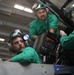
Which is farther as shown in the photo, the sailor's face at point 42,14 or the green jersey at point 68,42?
the sailor's face at point 42,14

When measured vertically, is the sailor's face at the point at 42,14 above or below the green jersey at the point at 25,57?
above

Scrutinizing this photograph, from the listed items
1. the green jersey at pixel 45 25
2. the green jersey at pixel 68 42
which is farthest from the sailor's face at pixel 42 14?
the green jersey at pixel 68 42

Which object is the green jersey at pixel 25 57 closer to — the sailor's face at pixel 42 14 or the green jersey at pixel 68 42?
the green jersey at pixel 68 42

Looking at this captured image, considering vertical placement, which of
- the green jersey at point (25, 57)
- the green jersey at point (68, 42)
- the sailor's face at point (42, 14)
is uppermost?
the sailor's face at point (42, 14)

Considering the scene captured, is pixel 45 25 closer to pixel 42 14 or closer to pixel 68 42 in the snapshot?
pixel 42 14

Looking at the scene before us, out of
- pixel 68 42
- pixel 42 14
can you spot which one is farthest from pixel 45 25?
pixel 68 42

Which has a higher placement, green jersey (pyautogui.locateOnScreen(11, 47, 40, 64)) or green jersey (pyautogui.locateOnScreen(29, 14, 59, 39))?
green jersey (pyautogui.locateOnScreen(29, 14, 59, 39))

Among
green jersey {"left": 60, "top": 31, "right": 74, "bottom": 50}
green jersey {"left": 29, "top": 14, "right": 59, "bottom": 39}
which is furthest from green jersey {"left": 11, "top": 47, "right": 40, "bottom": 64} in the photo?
green jersey {"left": 29, "top": 14, "right": 59, "bottom": 39}

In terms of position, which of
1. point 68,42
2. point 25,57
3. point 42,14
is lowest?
point 25,57

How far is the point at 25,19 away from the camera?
6.68 meters

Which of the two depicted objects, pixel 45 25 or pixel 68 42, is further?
pixel 45 25

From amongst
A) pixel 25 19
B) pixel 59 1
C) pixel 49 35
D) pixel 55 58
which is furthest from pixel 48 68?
pixel 25 19

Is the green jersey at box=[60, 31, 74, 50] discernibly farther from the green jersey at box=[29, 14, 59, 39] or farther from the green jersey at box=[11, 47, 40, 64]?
the green jersey at box=[29, 14, 59, 39]

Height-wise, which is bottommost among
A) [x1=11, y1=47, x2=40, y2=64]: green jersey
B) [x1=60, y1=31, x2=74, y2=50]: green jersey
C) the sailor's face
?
[x1=11, y1=47, x2=40, y2=64]: green jersey
